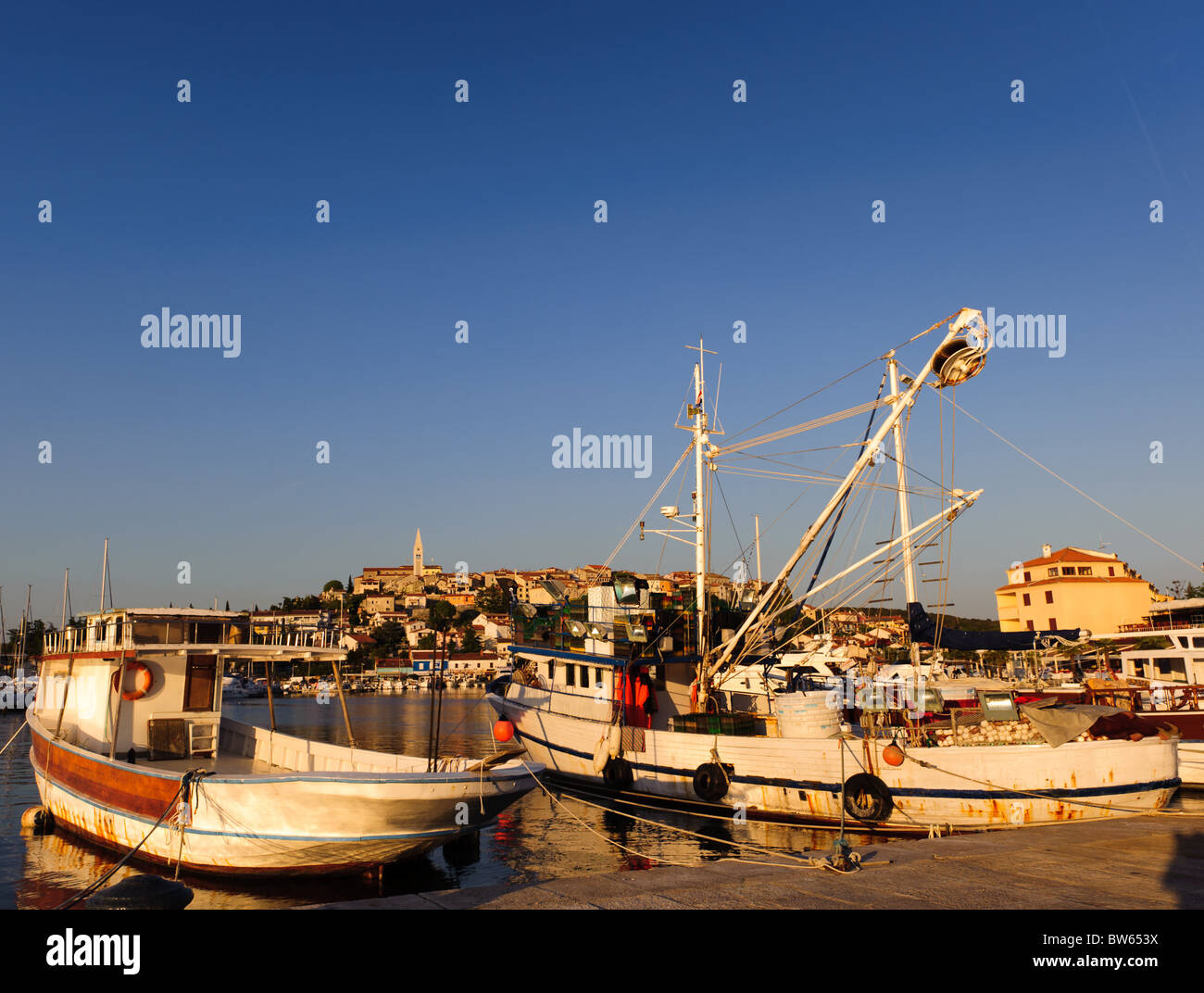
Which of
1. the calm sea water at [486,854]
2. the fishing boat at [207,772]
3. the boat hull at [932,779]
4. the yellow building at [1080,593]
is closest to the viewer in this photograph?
the fishing boat at [207,772]

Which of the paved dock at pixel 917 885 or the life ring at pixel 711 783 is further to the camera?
the life ring at pixel 711 783

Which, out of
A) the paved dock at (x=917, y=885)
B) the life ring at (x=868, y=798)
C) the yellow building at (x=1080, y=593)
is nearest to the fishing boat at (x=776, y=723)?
the life ring at (x=868, y=798)

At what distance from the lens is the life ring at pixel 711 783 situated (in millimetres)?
23594

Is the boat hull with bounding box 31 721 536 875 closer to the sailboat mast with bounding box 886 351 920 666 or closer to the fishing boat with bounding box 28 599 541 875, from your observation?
the fishing boat with bounding box 28 599 541 875

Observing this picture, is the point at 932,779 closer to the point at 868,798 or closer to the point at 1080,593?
the point at 868,798

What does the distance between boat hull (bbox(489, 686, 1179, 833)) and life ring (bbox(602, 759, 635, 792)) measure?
2.17 feet

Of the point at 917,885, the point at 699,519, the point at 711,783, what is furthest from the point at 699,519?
the point at 917,885

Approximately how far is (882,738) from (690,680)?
400 inches

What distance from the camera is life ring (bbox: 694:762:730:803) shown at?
23.6 meters

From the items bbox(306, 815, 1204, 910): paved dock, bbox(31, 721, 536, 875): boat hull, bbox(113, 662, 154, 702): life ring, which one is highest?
bbox(113, 662, 154, 702): life ring

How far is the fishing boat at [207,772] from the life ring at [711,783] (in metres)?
8.62

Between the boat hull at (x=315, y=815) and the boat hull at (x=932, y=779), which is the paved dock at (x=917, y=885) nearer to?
the boat hull at (x=315, y=815)

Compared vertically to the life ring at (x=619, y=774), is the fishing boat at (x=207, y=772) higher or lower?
higher

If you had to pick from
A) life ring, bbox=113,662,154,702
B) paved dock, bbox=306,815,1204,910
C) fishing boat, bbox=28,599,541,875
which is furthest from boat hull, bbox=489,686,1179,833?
life ring, bbox=113,662,154,702
